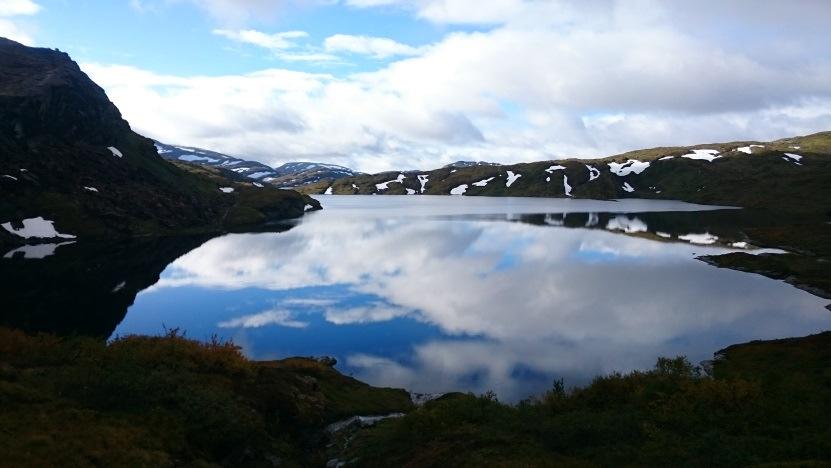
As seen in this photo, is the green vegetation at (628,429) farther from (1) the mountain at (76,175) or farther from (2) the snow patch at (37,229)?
(2) the snow patch at (37,229)

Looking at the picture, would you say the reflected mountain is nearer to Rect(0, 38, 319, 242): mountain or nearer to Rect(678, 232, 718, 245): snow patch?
Rect(0, 38, 319, 242): mountain

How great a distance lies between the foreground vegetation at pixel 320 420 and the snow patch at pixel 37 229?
106417 mm

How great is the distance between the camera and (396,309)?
66.9m

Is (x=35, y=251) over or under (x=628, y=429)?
under

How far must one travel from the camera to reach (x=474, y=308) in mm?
66562

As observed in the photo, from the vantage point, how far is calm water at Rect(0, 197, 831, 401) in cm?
4909

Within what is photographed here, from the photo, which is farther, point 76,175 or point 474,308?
point 76,175

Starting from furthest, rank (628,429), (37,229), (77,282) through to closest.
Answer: (37,229) → (77,282) → (628,429)

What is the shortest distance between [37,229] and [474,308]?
11243 cm

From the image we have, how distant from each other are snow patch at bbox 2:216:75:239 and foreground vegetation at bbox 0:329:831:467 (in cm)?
10642

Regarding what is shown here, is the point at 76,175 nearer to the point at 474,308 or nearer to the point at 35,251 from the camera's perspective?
the point at 35,251

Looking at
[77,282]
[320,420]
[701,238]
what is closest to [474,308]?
[320,420]

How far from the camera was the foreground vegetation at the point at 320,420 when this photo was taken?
784 inches

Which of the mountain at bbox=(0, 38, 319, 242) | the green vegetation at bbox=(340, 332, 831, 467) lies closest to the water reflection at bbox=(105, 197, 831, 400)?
the green vegetation at bbox=(340, 332, 831, 467)
